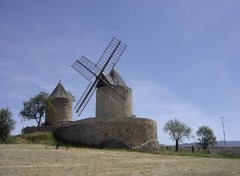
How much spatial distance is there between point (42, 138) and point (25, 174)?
18.8 m

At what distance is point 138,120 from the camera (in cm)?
3033

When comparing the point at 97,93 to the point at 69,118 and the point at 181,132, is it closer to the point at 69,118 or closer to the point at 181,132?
the point at 69,118

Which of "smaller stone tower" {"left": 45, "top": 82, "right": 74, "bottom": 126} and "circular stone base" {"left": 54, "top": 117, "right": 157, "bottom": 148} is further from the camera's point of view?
"smaller stone tower" {"left": 45, "top": 82, "right": 74, "bottom": 126}

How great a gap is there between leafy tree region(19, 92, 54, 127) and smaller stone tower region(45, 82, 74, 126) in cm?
96

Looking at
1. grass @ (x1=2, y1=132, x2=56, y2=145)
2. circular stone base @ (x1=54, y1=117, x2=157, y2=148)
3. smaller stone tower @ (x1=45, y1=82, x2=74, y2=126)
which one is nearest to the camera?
grass @ (x1=2, y1=132, x2=56, y2=145)

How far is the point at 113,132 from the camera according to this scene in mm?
29422

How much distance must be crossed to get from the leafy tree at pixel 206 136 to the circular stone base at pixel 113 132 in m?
31.6

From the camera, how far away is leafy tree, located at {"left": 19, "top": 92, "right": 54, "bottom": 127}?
35938 mm

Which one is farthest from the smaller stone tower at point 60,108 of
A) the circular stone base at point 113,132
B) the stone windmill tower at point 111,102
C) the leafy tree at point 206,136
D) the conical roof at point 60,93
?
the leafy tree at point 206,136

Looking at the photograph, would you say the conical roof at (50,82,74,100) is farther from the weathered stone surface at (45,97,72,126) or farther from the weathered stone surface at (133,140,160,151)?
the weathered stone surface at (133,140,160,151)

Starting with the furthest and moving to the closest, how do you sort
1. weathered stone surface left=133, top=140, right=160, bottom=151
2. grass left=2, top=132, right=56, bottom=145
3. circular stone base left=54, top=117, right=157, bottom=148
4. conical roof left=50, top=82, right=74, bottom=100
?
conical roof left=50, top=82, right=74, bottom=100 → weathered stone surface left=133, top=140, right=160, bottom=151 → circular stone base left=54, top=117, right=157, bottom=148 → grass left=2, top=132, right=56, bottom=145

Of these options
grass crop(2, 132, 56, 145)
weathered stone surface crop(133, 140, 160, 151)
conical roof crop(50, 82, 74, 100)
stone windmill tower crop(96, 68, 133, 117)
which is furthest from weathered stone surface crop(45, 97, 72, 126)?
weathered stone surface crop(133, 140, 160, 151)

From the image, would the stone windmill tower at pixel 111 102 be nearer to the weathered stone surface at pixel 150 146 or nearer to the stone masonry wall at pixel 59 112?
the weathered stone surface at pixel 150 146

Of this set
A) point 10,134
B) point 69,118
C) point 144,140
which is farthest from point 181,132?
point 10,134
